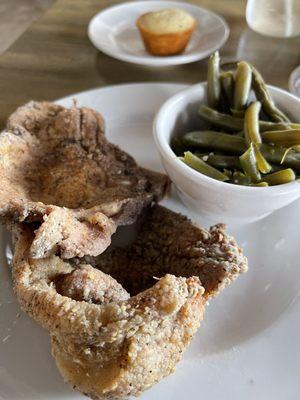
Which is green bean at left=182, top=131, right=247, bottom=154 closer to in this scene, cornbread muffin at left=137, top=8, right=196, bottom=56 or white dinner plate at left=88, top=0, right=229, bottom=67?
white dinner plate at left=88, top=0, right=229, bottom=67

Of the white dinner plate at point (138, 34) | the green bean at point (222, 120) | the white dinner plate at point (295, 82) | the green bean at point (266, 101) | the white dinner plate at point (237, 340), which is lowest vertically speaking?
the white dinner plate at point (237, 340)

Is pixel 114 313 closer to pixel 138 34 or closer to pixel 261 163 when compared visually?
pixel 261 163

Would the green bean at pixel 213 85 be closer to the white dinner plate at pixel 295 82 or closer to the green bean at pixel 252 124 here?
the green bean at pixel 252 124

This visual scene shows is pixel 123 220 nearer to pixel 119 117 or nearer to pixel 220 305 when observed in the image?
A: pixel 220 305

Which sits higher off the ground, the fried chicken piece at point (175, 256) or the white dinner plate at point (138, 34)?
the white dinner plate at point (138, 34)

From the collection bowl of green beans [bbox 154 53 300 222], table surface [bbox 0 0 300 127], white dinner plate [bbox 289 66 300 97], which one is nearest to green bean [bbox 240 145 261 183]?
bowl of green beans [bbox 154 53 300 222]

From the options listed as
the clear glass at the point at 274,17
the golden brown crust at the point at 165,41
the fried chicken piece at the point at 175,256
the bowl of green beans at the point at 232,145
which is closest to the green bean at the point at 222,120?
the bowl of green beans at the point at 232,145

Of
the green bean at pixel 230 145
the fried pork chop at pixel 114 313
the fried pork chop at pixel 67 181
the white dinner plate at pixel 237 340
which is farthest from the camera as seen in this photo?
the green bean at pixel 230 145

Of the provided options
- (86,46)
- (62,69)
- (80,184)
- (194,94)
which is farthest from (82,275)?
(86,46)

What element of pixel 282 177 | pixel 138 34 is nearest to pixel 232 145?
pixel 282 177
